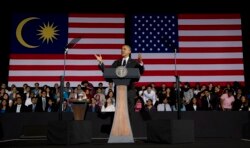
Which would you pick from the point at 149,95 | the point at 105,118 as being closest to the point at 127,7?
the point at 149,95

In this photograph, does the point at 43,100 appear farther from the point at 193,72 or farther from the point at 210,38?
the point at 210,38

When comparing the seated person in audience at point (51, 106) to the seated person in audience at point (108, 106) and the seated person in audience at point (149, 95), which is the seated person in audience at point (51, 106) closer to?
the seated person in audience at point (108, 106)

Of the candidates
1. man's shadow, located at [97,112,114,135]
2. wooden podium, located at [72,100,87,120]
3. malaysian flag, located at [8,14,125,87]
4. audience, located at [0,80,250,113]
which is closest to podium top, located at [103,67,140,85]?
wooden podium, located at [72,100,87,120]

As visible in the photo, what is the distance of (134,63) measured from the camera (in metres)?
4.59

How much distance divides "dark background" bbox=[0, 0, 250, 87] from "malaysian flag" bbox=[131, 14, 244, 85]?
28 cm

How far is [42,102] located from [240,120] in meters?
4.09

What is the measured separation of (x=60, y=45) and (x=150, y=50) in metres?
2.57

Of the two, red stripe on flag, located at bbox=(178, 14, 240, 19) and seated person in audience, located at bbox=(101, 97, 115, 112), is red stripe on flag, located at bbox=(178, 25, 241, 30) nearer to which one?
red stripe on flag, located at bbox=(178, 14, 240, 19)

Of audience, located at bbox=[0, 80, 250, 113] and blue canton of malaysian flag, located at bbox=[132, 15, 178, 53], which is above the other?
Answer: blue canton of malaysian flag, located at bbox=[132, 15, 178, 53]

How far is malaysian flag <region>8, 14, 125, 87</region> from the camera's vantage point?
9273 mm

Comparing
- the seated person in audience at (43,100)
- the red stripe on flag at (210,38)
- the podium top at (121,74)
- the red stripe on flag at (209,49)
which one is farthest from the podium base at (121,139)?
the red stripe on flag at (210,38)

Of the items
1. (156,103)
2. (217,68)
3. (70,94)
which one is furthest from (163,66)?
(70,94)

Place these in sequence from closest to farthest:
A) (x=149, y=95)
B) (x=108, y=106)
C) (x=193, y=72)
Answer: (x=108, y=106) < (x=149, y=95) < (x=193, y=72)

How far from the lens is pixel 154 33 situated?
9.58 m
